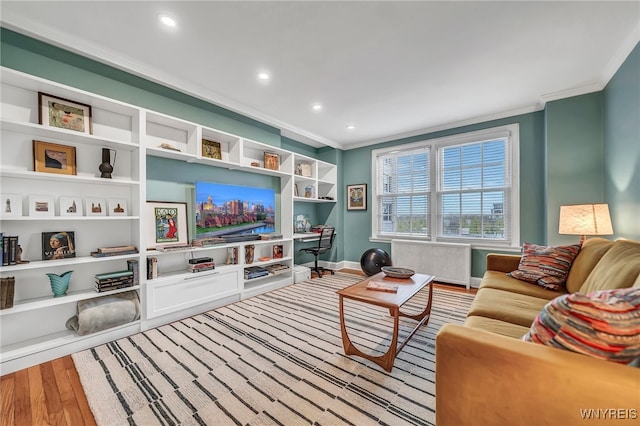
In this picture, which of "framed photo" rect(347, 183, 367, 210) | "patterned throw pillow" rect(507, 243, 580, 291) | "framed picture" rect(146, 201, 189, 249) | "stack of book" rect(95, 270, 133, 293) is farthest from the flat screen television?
"patterned throw pillow" rect(507, 243, 580, 291)

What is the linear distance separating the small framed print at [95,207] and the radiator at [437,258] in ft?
13.7

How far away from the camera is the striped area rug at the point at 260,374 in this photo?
144cm

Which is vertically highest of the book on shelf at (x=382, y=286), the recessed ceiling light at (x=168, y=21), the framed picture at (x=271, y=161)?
the recessed ceiling light at (x=168, y=21)

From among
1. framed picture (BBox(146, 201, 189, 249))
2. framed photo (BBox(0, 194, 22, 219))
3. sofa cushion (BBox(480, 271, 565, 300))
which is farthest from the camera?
framed picture (BBox(146, 201, 189, 249))

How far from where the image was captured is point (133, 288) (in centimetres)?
243

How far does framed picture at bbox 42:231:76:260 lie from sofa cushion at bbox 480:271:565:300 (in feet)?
12.5

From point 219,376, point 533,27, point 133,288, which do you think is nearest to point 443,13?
point 533,27

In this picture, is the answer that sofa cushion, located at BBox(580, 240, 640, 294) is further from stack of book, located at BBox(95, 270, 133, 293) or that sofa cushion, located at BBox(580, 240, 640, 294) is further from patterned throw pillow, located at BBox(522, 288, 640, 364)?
stack of book, located at BBox(95, 270, 133, 293)

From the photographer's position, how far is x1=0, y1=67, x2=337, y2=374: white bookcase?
1987 mm

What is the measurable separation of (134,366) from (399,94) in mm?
3838

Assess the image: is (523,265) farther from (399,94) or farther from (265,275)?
(265,275)

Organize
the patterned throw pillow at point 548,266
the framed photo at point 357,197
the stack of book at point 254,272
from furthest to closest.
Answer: the framed photo at point 357,197 → the stack of book at point 254,272 → the patterned throw pillow at point 548,266

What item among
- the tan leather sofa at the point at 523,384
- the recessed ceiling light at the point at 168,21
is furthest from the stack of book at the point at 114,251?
the tan leather sofa at the point at 523,384

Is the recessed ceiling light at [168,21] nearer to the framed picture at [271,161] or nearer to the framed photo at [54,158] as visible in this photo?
the framed photo at [54,158]
